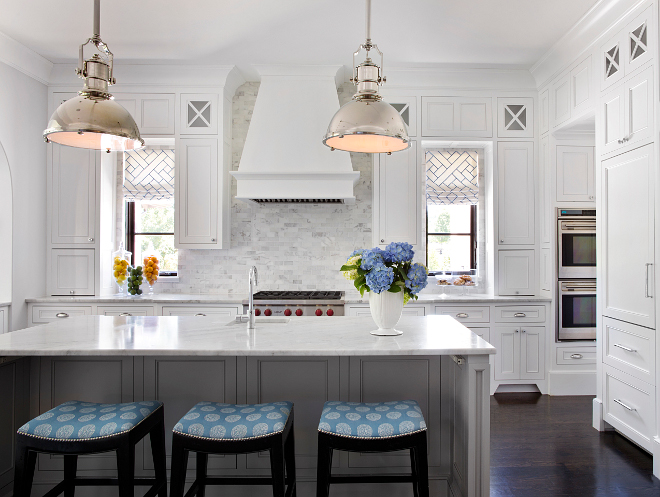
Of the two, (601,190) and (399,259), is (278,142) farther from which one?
(601,190)

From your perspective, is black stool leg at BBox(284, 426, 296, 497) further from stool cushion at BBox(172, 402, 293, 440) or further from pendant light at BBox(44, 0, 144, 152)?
pendant light at BBox(44, 0, 144, 152)

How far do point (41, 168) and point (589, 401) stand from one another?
5505mm

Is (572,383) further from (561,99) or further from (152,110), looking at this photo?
(152,110)

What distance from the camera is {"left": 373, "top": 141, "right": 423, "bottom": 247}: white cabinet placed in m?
4.32

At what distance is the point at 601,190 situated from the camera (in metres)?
3.31

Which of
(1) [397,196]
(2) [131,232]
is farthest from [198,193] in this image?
(1) [397,196]

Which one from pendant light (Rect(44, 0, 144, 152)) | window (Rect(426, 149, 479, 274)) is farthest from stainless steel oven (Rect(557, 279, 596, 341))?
pendant light (Rect(44, 0, 144, 152))

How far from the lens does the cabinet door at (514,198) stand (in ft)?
14.2

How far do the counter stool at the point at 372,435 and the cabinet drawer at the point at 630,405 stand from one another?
1.92 meters

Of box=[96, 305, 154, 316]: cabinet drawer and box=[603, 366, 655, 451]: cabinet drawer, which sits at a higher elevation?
box=[96, 305, 154, 316]: cabinet drawer

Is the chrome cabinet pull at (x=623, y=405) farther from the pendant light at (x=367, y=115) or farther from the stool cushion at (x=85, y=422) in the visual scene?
the stool cushion at (x=85, y=422)

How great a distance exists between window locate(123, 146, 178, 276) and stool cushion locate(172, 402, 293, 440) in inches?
127

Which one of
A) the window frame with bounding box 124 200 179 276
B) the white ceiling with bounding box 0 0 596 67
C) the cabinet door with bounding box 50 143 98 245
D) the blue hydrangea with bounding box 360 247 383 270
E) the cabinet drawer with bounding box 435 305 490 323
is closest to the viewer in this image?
the blue hydrangea with bounding box 360 247 383 270

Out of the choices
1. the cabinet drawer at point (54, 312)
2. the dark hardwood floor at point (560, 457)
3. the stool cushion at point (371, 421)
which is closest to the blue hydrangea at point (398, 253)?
the stool cushion at point (371, 421)
